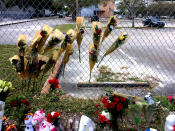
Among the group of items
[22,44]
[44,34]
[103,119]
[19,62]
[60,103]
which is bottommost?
[60,103]

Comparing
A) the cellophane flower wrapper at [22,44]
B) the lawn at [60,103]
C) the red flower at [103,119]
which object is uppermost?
the cellophane flower wrapper at [22,44]

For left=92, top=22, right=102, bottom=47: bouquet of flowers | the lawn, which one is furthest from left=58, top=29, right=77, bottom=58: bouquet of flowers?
the lawn

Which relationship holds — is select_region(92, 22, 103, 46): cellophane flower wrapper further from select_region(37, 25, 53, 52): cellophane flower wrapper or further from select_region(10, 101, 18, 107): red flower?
select_region(10, 101, 18, 107): red flower

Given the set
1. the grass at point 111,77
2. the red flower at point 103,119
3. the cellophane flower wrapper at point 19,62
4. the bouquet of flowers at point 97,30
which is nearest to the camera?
the red flower at point 103,119

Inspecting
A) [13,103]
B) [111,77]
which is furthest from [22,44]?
[111,77]

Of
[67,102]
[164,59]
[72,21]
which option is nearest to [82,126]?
[67,102]

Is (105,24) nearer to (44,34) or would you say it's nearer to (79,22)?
(79,22)

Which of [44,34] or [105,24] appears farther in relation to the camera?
[105,24]

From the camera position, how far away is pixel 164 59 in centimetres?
591

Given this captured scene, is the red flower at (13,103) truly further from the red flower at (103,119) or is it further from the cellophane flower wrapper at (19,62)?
the red flower at (103,119)

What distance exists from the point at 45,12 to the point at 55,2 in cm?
40

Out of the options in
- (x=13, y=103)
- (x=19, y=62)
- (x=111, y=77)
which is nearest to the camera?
(x=13, y=103)

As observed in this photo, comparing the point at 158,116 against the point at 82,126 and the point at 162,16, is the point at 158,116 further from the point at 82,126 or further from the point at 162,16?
the point at 162,16

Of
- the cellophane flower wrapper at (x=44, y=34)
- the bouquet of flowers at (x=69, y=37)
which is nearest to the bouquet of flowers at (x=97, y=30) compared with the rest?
the bouquet of flowers at (x=69, y=37)
